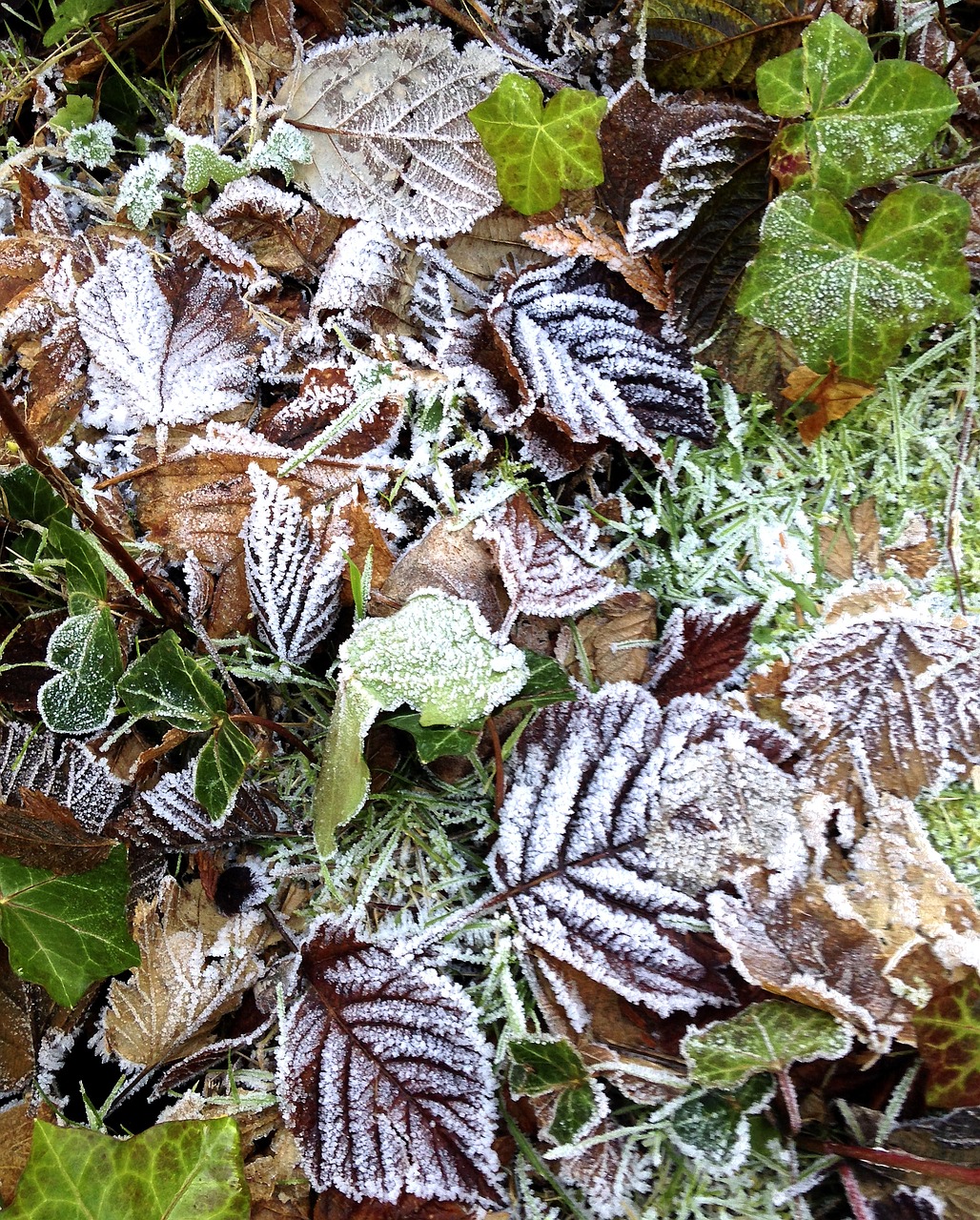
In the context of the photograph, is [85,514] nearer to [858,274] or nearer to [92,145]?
[92,145]

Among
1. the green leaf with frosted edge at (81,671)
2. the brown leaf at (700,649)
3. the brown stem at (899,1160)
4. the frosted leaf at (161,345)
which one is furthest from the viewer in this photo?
the frosted leaf at (161,345)

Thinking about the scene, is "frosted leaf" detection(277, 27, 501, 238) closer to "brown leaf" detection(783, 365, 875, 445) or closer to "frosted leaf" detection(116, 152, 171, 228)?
"frosted leaf" detection(116, 152, 171, 228)

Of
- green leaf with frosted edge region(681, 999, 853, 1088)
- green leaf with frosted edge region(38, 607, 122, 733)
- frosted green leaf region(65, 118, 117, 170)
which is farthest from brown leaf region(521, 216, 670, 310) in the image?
green leaf with frosted edge region(681, 999, 853, 1088)

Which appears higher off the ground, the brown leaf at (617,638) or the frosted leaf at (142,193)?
the frosted leaf at (142,193)

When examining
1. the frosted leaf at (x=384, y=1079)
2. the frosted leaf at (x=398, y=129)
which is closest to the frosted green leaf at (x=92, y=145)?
the frosted leaf at (x=398, y=129)

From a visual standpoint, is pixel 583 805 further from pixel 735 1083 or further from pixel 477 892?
pixel 735 1083

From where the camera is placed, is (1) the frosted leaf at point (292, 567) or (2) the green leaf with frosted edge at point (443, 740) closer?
(2) the green leaf with frosted edge at point (443, 740)

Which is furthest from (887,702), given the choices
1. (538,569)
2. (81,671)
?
(81,671)

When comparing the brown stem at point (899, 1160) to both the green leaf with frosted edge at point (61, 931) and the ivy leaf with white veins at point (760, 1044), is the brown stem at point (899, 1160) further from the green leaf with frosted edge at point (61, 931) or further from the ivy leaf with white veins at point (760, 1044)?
the green leaf with frosted edge at point (61, 931)
